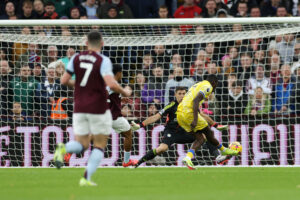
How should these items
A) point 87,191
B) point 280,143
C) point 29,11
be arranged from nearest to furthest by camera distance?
point 87,191 < point 280,143 < point 29,11

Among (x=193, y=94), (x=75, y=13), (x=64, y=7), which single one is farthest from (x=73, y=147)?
(x=64, y=7)

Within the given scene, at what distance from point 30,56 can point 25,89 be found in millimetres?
748

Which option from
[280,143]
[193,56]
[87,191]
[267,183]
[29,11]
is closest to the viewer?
[87,191]

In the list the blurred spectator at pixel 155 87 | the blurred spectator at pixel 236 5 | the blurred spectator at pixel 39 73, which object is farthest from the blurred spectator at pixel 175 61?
the blurred spectator at pixel 236 5

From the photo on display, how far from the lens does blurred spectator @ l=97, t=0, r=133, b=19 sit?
17.3 metres

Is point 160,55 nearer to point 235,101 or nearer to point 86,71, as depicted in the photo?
point 235,101

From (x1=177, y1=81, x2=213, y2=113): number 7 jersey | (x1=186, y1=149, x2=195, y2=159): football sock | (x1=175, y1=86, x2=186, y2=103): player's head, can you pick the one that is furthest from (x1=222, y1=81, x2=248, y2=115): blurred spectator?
(x1=186, y1=149, x2=195, y2=159): football sock

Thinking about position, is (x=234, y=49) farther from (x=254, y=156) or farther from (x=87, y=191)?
(x=87, y=191)

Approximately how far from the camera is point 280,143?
14328 mm

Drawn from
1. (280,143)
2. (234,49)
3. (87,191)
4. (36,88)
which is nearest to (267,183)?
(87,191)

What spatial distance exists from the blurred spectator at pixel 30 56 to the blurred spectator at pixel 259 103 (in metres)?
4.52

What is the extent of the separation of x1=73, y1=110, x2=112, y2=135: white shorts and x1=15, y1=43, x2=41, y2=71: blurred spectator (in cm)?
611

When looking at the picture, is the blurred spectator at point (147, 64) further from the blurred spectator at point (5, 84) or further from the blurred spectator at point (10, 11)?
the blurred spectator at point (10, 11)

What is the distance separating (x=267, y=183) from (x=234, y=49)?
5604 millimetres
